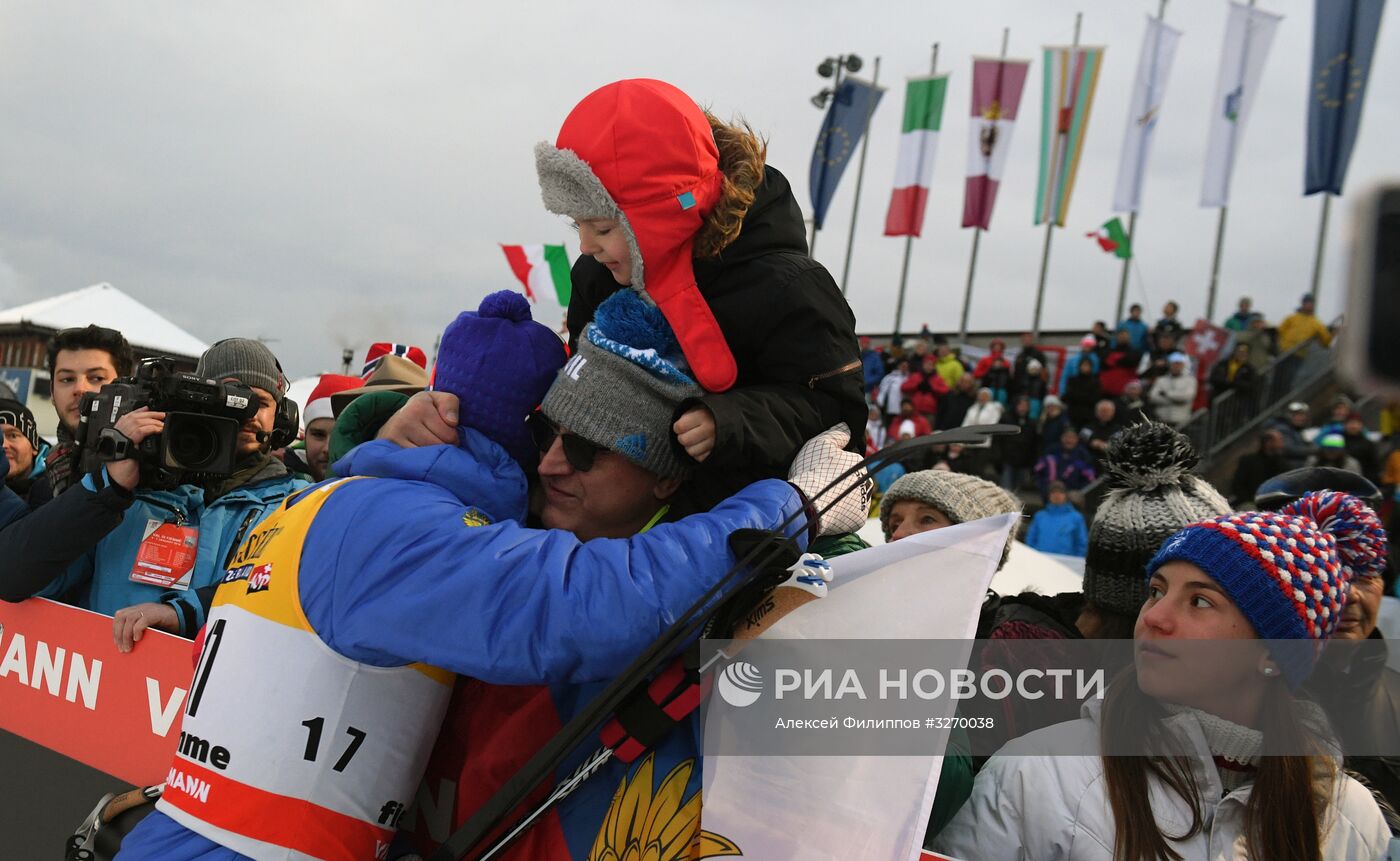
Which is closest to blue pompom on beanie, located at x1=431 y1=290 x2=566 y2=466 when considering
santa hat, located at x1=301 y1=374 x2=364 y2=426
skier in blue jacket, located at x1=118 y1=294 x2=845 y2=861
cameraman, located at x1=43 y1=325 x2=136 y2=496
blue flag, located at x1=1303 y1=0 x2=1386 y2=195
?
skier in blue jacket, located at x1=118 y1=294 x2=845 y2=861

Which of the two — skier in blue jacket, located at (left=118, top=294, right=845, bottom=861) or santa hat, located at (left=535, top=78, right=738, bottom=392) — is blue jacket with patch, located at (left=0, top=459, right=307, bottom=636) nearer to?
skier in blue jacket, located at (left=118, top=294, right=845, bottom=861)

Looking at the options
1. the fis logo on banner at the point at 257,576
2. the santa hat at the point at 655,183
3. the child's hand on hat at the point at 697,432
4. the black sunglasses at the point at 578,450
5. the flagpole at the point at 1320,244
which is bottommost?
the fis logo on banner at the point at 257,576

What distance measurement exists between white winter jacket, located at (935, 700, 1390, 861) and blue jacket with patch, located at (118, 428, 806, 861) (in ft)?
2.00

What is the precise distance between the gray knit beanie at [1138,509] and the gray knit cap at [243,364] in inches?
107

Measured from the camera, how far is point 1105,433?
489 inches

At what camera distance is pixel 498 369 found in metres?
2.08

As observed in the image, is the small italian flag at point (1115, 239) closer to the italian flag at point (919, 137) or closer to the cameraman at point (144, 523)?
the italian flag at point (919, 137)

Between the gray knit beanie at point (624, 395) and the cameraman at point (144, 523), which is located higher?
the gray knit beanie at point (624, 395)

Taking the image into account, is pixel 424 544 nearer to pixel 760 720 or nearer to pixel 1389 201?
pixel 760 720

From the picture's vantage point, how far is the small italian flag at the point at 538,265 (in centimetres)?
1980

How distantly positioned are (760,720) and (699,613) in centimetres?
22

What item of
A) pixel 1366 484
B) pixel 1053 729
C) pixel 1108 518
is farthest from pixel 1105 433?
pixel 1053 729

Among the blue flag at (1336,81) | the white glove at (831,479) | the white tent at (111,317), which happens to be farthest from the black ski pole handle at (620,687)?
the white tent at (111,317)

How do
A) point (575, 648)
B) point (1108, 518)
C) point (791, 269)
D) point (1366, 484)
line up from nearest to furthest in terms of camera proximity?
point (575, 648)
point (791, 269)
point (1108, 518)
point (1366, 484)
